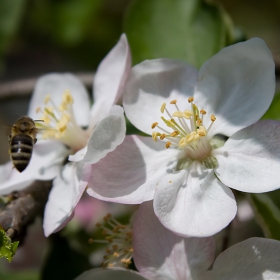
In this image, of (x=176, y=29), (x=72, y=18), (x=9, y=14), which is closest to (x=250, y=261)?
(x=176, y=29)

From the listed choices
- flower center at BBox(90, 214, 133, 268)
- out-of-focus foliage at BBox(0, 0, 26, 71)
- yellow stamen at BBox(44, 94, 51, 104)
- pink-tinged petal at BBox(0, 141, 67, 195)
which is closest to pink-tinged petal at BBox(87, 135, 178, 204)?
flower center at BBox(90, 214, 133, 268)

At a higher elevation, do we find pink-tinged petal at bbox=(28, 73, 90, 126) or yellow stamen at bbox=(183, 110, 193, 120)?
yellow stamen at bbox=(183, 110, 193, 120)

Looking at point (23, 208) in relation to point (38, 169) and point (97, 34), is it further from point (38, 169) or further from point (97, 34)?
point (97, 34)

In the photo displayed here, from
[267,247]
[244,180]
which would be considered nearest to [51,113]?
[244,180]

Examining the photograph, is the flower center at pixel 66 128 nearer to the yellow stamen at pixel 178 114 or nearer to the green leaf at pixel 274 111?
the yellow stamen at pixel 178 114

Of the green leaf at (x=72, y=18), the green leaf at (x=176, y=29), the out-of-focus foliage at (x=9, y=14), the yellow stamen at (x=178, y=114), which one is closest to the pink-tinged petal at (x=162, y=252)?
the yellow stamen at (x=178, y=114)

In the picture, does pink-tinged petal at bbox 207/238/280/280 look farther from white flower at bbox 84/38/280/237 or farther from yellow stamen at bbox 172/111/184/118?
yellow stamen at bbox 172/111/184/118
